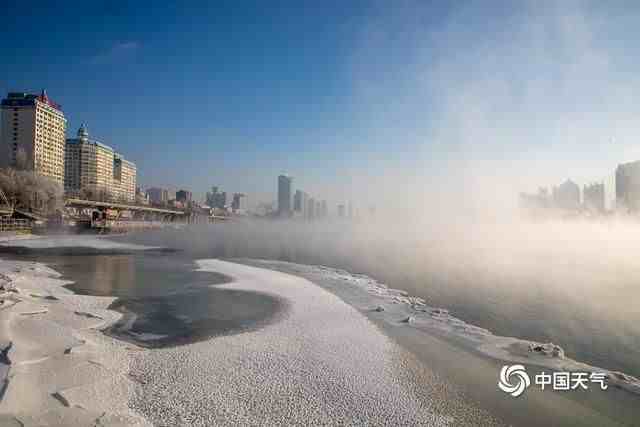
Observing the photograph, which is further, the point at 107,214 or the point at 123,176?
the point at 123,176

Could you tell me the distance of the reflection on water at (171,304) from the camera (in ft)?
32.1

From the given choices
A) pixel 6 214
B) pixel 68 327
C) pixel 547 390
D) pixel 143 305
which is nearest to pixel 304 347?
pixel 547 390

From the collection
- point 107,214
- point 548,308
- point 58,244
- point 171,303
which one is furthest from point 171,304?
point 107,214

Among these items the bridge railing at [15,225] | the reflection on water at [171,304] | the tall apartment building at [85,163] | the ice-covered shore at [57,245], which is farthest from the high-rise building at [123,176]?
the reflection on water at [171,304]

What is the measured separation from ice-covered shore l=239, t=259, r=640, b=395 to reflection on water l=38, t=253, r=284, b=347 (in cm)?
385

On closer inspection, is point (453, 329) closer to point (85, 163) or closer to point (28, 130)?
point (28, 130)

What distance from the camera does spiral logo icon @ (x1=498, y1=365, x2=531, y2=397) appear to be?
6941 millimetres

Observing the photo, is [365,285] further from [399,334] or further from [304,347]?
[304,347]

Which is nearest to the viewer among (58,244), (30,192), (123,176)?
(58,244)

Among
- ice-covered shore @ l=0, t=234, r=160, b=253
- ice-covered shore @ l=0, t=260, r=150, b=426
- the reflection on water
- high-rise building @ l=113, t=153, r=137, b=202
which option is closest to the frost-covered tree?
ice-covered shore @ l=0, t=234, r=160, b=253

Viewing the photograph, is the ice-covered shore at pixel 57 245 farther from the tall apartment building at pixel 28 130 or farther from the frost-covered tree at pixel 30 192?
the tall apartment building at pixel 28 130

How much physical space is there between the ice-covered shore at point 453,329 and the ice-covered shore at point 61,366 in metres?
7.91

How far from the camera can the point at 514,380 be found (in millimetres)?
7352

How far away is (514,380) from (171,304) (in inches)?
439
